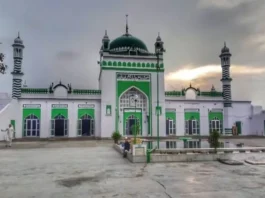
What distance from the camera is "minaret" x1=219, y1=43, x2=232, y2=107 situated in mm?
27966

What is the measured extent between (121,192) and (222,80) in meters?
26.0

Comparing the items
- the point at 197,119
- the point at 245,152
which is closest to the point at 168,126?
the point at 197,119

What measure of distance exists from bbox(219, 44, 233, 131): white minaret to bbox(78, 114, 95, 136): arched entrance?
→ 47.9ft

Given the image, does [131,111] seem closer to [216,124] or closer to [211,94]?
[211,94]

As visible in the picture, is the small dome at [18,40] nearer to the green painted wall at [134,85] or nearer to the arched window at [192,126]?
the green painted wall at [134,85]

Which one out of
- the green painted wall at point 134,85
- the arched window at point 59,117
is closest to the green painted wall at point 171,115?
the green painted wall at point 134,85

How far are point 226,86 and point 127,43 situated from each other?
40.1 ft

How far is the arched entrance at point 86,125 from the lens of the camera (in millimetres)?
24844

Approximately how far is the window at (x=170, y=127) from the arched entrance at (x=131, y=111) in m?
2.39

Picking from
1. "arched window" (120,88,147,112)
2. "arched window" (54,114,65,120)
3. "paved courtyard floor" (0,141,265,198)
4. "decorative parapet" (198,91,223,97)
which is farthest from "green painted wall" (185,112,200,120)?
"paved courtyard floor" (0,141,265,198)

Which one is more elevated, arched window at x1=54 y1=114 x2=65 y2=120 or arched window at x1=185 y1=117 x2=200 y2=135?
arched window at x1=54 y1=114 x2=65 y2=120

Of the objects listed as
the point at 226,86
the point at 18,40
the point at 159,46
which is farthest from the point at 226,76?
the point at 18,40

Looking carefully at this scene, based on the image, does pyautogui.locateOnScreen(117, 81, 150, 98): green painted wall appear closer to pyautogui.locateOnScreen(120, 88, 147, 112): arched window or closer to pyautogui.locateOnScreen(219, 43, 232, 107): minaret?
pyautogui.locateOnScreen(120, 88, 147, 112): arched window

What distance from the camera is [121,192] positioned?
5.17 m
